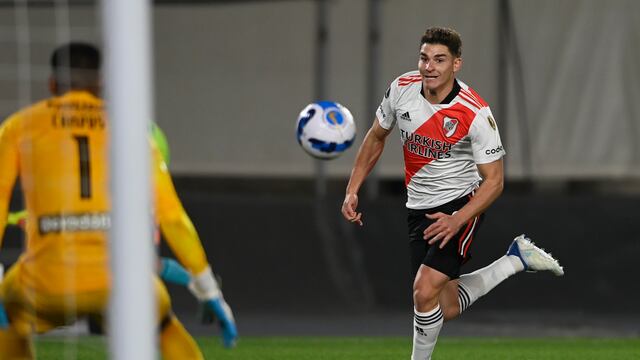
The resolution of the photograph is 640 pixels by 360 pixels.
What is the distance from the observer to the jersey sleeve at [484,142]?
22.7ft

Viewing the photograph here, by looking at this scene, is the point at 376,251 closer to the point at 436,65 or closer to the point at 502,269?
the point at 502,269

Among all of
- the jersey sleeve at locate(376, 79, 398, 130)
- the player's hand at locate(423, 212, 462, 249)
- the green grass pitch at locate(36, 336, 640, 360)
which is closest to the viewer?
the player's hand at locate(423, 212, 462, 249)

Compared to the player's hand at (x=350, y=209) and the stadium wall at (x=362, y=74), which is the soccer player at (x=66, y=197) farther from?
the stadium wall at (x=362, y=74)

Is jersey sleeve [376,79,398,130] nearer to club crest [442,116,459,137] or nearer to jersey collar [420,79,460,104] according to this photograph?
jersey collar [420,79,460,104]

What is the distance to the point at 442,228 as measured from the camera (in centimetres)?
689

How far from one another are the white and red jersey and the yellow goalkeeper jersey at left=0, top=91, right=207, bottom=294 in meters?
2.54

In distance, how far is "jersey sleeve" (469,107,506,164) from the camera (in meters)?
6.92

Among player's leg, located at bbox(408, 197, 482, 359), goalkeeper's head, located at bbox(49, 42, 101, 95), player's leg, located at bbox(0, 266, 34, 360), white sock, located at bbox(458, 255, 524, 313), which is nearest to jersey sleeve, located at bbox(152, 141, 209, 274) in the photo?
goalkeeper's head, located at bbox(49, 42, 101, 95)

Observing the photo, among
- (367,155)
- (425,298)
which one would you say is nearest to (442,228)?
(425,298)

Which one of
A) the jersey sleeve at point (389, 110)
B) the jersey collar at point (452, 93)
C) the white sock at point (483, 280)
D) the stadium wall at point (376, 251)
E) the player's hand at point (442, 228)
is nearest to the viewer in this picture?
the player's hand at point (442, 228)

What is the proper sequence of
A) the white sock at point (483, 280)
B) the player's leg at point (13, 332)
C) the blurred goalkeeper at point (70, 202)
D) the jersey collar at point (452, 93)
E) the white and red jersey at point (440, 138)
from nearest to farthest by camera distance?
the blurred goalkeeper at point (70, 202), the player's leg at point (13, 332), the white and red jersey at point (440, 138), the jersey collar at point (452, 93), the white sock at point (483, 280)

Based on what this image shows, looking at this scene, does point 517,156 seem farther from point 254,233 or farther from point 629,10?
point 254,233

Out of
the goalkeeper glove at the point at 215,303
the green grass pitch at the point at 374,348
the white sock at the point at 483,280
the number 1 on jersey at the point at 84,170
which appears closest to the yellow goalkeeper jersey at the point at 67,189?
the number 1 on jersey at the point at 84,170

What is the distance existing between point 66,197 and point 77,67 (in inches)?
19.5
